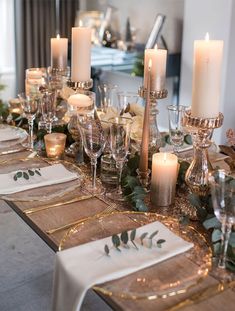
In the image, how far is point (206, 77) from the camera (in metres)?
1.21

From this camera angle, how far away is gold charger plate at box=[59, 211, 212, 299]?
3.00 feet

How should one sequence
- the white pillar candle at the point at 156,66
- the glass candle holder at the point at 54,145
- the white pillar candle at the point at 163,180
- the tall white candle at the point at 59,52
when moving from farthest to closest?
1. the tall white candle at the point at 59,52
2. the glass candle holder at the point at 54,145
3. the white pillar candle at the point at 156,66
4. the white pillar candle at the point at 163,180

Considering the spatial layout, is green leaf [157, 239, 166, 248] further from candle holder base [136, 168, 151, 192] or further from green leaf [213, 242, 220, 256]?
candle holder base [136, 168, 151, 192]

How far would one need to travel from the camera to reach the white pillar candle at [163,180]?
130 cm

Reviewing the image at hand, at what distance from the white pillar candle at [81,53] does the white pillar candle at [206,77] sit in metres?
0.63

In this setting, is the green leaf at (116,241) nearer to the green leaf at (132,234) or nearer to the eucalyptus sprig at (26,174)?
the green leaf at (132,234)

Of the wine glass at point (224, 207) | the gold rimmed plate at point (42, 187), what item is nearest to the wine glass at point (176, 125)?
the gold rimmed plate at point (42, 187)

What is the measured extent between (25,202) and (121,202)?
269 millimetres

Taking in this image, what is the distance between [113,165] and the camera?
149 centimetres

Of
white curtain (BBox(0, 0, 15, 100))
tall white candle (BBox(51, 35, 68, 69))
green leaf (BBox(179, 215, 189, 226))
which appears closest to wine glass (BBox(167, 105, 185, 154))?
green leaf (BBox(179, 215, 189, 226))

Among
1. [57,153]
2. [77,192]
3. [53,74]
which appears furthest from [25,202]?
[53,74]

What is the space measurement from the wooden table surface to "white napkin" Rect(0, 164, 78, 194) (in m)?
0.08

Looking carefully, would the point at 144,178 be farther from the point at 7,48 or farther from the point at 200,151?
the point at 7,48

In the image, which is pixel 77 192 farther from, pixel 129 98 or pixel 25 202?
pixel 129 98
